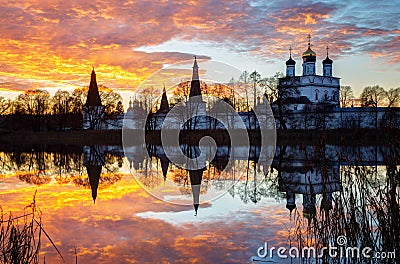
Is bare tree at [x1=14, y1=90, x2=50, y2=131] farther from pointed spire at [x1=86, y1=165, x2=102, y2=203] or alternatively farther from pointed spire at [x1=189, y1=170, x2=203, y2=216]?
pointed spire at [x1=189, y1=170, x2=203, y2=216]

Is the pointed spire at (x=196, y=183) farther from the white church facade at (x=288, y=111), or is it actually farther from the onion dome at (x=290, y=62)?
the onion dome at (x=290, y=62)

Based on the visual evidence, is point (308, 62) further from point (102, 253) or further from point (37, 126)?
point (102, 253)

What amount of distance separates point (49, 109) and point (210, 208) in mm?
59887

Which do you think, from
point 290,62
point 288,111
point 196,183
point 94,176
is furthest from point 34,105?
point 196,183

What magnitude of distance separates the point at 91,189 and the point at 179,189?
2.80 metres

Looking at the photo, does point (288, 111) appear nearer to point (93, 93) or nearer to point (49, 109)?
point (93, 93)

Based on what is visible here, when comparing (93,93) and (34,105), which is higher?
(93,93)

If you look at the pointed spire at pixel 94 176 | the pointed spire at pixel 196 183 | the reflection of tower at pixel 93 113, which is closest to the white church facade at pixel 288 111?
the reflection of tower at pixel 93 113

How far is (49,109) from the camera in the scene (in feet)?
217

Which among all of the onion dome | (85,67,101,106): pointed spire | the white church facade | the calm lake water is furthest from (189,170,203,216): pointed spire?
the onion dome

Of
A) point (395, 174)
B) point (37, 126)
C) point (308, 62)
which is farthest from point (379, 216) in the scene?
point (308, 62)

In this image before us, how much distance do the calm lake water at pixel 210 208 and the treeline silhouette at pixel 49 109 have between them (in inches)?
1613

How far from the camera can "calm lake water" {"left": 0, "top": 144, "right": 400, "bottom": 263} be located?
19.2 feet

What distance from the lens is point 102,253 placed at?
718 cm
